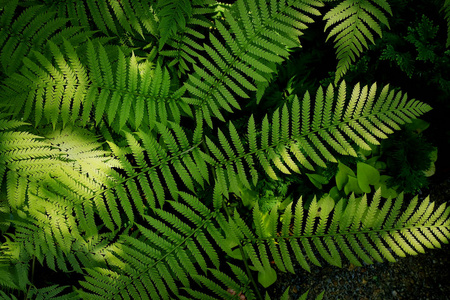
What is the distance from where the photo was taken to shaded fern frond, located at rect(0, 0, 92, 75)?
195cm

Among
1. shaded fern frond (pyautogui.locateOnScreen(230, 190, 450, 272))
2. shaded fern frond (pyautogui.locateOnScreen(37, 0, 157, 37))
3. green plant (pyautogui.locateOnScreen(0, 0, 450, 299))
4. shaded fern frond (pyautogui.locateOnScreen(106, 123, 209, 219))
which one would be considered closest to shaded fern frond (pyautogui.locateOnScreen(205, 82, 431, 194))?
green plant (pyautogui.locateOnScreen(0, 0, 450, 299))

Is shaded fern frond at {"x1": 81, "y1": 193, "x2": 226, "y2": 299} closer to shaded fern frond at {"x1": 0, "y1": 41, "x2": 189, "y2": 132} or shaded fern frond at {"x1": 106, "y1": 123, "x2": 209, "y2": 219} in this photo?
shaded fern frond at {"x1": 106, "y1": 123, "x2": 209, "y2": 219}

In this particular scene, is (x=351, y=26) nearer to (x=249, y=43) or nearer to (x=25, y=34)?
(x=249, y=43)

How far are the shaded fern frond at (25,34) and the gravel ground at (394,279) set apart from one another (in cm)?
252

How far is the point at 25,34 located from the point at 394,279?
10.4ft

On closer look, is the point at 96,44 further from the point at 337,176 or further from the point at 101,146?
the point at 337,176

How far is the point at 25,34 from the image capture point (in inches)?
78.2

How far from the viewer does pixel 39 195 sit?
1.89 m

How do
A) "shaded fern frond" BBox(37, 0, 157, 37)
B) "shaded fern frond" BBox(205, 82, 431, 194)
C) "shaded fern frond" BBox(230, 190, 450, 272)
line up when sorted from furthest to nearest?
"shaded fern frond" BBox(37, 0, 157, 37), "shaded fern frond" BBox(205, 82, 431, 194), "shaded fern frond" BBox(230, 190, 450, 272)

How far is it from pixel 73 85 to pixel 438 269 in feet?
9.51

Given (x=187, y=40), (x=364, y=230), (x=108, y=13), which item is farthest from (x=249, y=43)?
(x=364, y=230)

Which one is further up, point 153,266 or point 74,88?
point 74,88

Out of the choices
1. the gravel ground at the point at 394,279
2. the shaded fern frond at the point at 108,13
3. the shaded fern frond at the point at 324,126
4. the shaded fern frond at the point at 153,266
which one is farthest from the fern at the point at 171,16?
the gravel ground at the point at 394,279

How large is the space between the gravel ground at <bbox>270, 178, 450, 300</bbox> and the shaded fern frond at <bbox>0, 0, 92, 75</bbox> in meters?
2.52
